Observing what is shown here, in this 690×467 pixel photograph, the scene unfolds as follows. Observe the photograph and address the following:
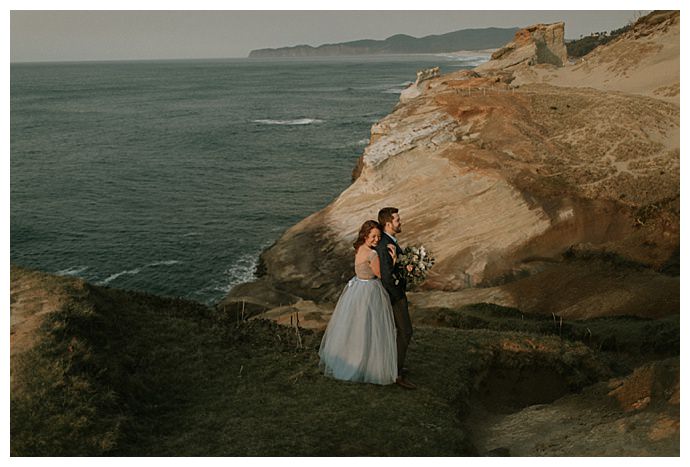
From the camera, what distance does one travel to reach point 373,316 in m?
11.5

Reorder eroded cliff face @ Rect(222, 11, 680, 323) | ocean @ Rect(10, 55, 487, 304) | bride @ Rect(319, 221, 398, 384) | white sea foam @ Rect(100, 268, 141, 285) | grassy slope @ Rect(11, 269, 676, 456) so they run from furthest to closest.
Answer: ocean @ Rect(10, 55, 487, 304), white sea foam @ Rect(100, 268, 141, 285), eroded cliff face @ Rect(222, 11, 680, 323), bride @ Rect(319, 221, 398, 384), grassy slope @ Rect(11, 269, 676, 456)

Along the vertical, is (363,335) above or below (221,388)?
above

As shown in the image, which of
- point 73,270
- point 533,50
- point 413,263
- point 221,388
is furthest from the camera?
point 533,50

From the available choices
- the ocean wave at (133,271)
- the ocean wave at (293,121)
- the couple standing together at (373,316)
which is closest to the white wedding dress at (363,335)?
the couple standing together at (373,316)

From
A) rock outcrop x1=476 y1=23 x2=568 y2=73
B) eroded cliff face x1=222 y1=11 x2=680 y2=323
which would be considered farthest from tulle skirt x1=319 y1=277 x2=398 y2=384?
rock outcrop x1=476 y1=23 x2=568 y2=73

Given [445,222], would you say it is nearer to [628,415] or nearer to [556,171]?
[556,171]

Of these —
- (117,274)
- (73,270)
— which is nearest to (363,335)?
(117,274)

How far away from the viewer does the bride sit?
1131cm

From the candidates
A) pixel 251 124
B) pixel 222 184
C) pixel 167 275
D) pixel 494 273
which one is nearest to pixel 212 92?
pixel 251 124

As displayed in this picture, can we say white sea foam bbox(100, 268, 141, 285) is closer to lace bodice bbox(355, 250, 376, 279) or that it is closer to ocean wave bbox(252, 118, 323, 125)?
lace bodice bbox(355, 250, 376, 279)

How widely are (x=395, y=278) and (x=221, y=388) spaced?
4.33 m

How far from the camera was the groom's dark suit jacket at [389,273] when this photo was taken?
36.7ft

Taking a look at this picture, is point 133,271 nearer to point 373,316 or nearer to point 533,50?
point 373,316

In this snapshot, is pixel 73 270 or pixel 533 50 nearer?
pixel 73 270
